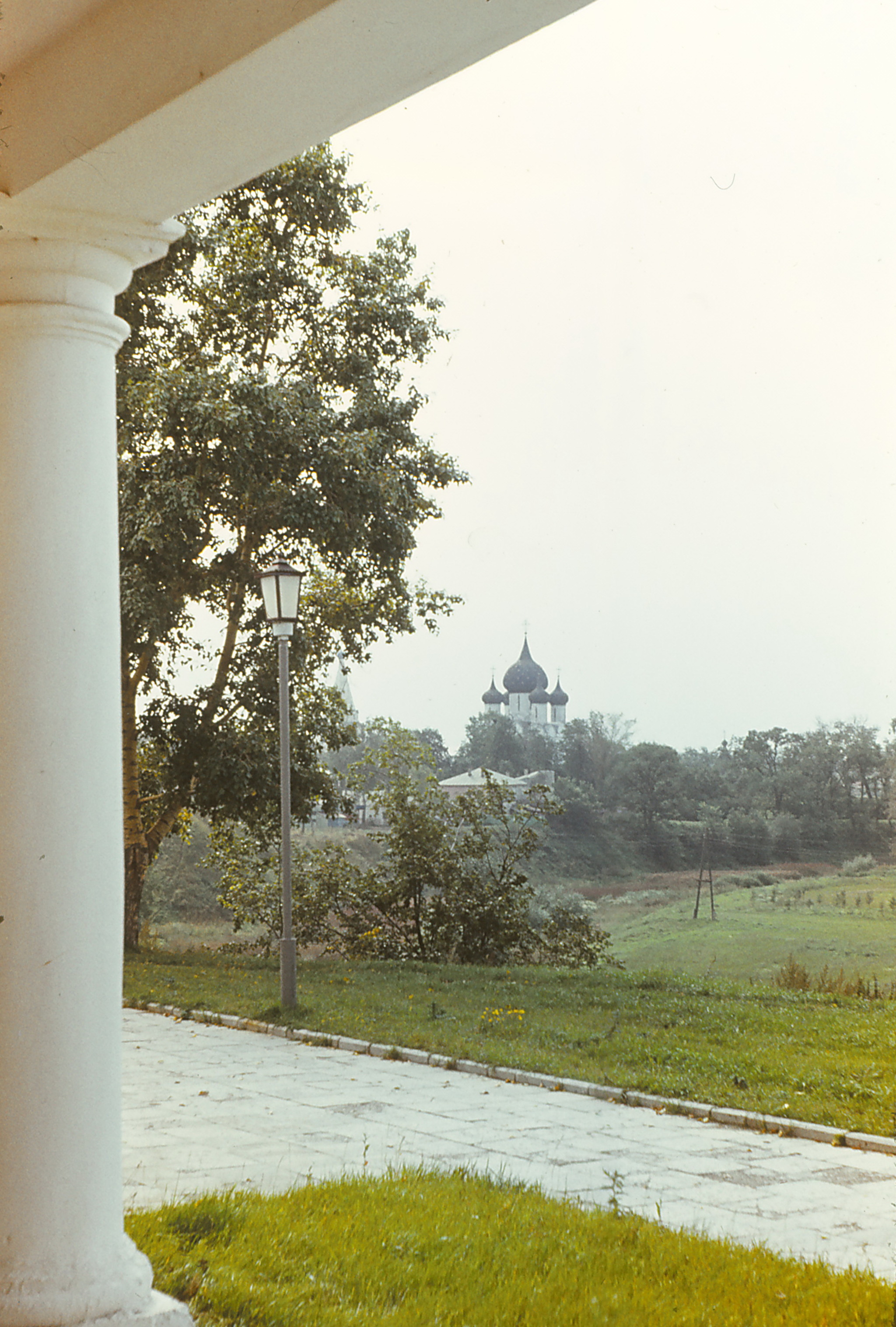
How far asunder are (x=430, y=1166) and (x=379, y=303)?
10401 millimetres

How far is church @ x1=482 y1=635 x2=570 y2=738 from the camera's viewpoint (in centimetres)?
1902

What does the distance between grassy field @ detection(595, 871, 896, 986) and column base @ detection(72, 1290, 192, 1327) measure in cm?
912

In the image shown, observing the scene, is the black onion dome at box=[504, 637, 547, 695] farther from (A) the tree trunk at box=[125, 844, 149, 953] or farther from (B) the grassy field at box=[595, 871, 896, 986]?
(A) the tree trunk at box=[125, 844, 149, 953]

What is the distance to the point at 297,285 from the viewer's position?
13094 mm

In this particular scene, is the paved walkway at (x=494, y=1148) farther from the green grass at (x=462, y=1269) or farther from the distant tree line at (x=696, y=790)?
the distant tree line at (x=696, y=790)

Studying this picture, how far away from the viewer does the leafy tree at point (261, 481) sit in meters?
11.8

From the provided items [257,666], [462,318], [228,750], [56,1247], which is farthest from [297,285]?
[56,1247]

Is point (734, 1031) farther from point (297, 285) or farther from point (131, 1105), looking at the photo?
point (297, 285)

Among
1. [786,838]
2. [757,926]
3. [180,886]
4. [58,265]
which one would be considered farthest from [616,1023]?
[180,886]

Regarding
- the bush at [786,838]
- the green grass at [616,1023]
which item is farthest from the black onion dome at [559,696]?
the green grass at [616,1023]

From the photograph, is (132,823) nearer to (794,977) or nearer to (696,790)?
(794,977)

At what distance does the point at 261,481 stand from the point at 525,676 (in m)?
12.9

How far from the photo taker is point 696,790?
52.3ft

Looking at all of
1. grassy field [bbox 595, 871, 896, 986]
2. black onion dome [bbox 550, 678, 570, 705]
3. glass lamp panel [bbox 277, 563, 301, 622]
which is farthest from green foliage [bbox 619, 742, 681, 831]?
glass lamp panel [bbox 277, 563, 301, 622]
